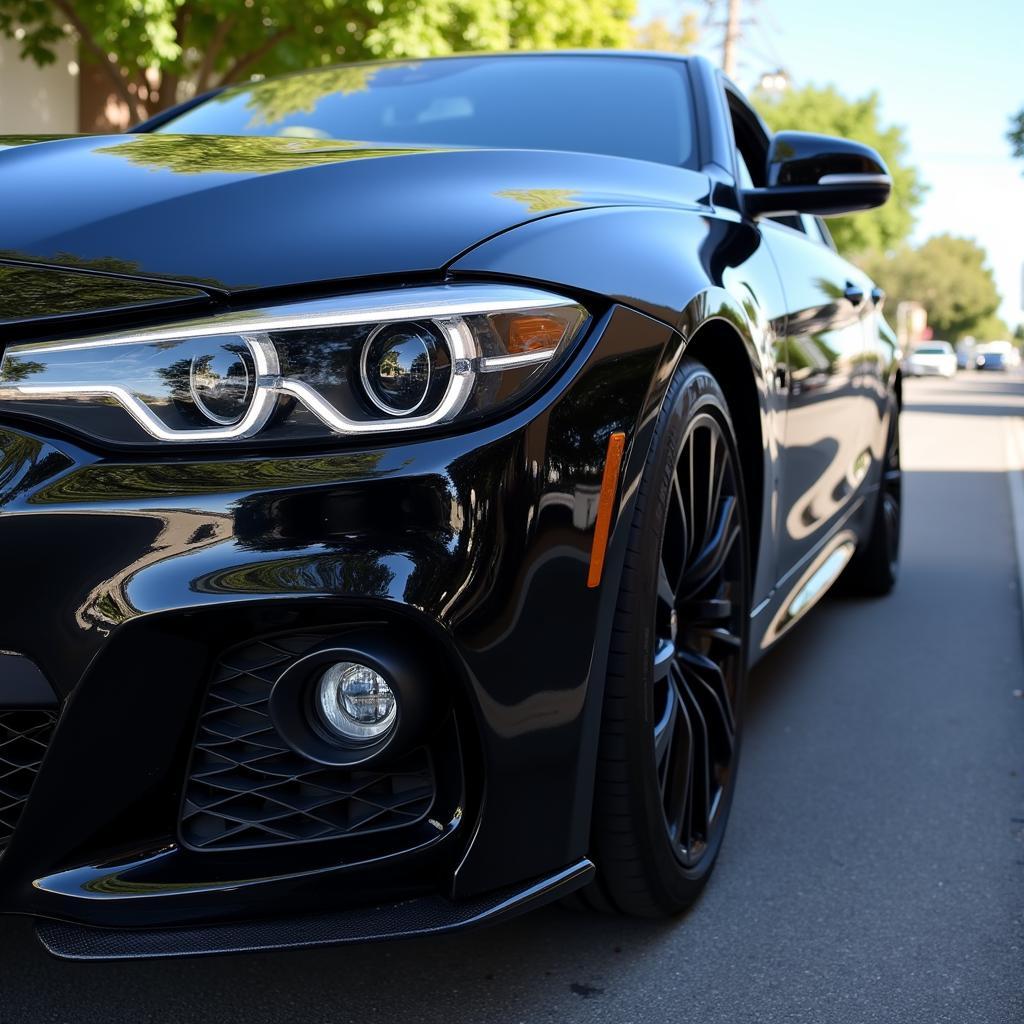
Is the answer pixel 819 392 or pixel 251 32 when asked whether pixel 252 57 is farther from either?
pixel 819 392

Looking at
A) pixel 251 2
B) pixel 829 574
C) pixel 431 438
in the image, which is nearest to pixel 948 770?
pixel 829 574

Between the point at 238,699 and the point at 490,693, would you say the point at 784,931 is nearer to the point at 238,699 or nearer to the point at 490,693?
the point at 490,693

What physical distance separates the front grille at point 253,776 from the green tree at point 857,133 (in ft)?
128

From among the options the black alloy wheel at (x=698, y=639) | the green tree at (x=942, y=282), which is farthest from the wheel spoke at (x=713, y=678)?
the green tree at (x=942, y=282)

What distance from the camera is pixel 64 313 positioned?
163 cm

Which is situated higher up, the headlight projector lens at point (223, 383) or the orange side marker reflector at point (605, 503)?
the headlight projector lens at point (223, 383)

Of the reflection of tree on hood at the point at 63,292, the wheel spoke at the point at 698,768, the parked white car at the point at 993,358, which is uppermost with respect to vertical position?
the reflection of tree on hood at the point at 63,292

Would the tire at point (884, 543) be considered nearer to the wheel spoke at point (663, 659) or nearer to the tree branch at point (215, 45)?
the wheel spoke at point (663, 659)

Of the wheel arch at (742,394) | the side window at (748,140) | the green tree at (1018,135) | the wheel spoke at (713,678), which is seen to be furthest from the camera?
the green tree at (1018,135)

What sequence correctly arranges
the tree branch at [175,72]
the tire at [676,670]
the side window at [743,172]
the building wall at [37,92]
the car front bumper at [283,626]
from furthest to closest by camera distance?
1. the building wall at [37,92]
2. the tree branch at [175,72]
3. the side window at [743,172]
4. the tire at [676,670]
5. the car front bumper at [283,626]

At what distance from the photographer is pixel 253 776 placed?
1688 mm

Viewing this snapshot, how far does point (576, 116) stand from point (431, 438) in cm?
172

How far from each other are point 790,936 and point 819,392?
138 centimetres

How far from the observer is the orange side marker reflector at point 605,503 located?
1774 mm
